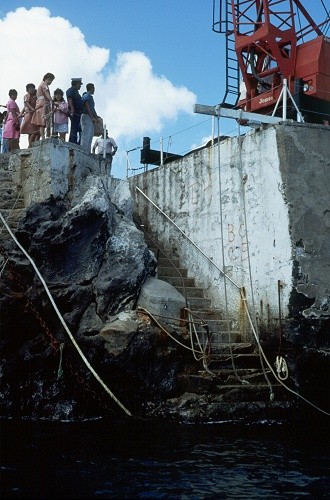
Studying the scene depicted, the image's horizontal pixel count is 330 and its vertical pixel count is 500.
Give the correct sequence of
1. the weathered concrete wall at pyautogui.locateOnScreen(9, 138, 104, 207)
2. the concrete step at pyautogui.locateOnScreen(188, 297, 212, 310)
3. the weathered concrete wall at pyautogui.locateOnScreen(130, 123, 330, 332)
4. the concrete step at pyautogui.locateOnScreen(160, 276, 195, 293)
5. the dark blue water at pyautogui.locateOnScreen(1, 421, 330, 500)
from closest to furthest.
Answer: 1. the dark blue water at pyautogui.locateOnScreen(1, 421, 330, 500)
2. the weathered concrete wall at pyautogui.locateOnScreen(130, 123, 330, 332)
3. the weathered concrete wall at pyautogui.locateOnScreen(9, 138, 104, 207)
4. the concrete step at pyautogui.locateOnScreen(188, 297, 212, 310)
5. the concrete step at pyautogui.locateOnScreen(160, 276, 195, 293)

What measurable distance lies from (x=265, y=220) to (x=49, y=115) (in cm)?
496

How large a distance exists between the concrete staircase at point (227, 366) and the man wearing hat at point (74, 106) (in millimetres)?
3512

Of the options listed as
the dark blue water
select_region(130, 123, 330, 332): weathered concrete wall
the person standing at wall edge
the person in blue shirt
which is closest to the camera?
the dark blue water

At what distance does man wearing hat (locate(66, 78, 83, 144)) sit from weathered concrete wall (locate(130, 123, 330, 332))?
2.68 m

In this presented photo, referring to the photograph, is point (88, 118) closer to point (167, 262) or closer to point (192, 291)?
point (167, 262)

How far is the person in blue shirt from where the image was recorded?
1311 cm

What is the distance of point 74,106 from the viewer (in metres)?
12.8

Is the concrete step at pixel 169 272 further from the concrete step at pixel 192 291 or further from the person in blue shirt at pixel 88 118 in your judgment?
the person in blue shirt at pixel 88 118

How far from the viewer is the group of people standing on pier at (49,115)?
1252cm

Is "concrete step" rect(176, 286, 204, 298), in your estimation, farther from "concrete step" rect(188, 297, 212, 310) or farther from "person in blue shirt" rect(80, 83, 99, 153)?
"person in blue shirt" rect(80, 83, 99, 153)

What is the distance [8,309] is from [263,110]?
328 inches

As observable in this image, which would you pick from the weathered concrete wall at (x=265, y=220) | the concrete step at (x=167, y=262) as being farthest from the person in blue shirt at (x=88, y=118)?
the concrete step at (x=167, y=262)

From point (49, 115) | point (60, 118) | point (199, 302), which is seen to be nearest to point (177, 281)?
point (199, 302)

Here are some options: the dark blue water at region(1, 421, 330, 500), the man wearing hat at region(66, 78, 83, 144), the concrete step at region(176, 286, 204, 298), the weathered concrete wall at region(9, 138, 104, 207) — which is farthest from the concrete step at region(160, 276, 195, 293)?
the dark blue water at region(1, 421, 330, 500)
